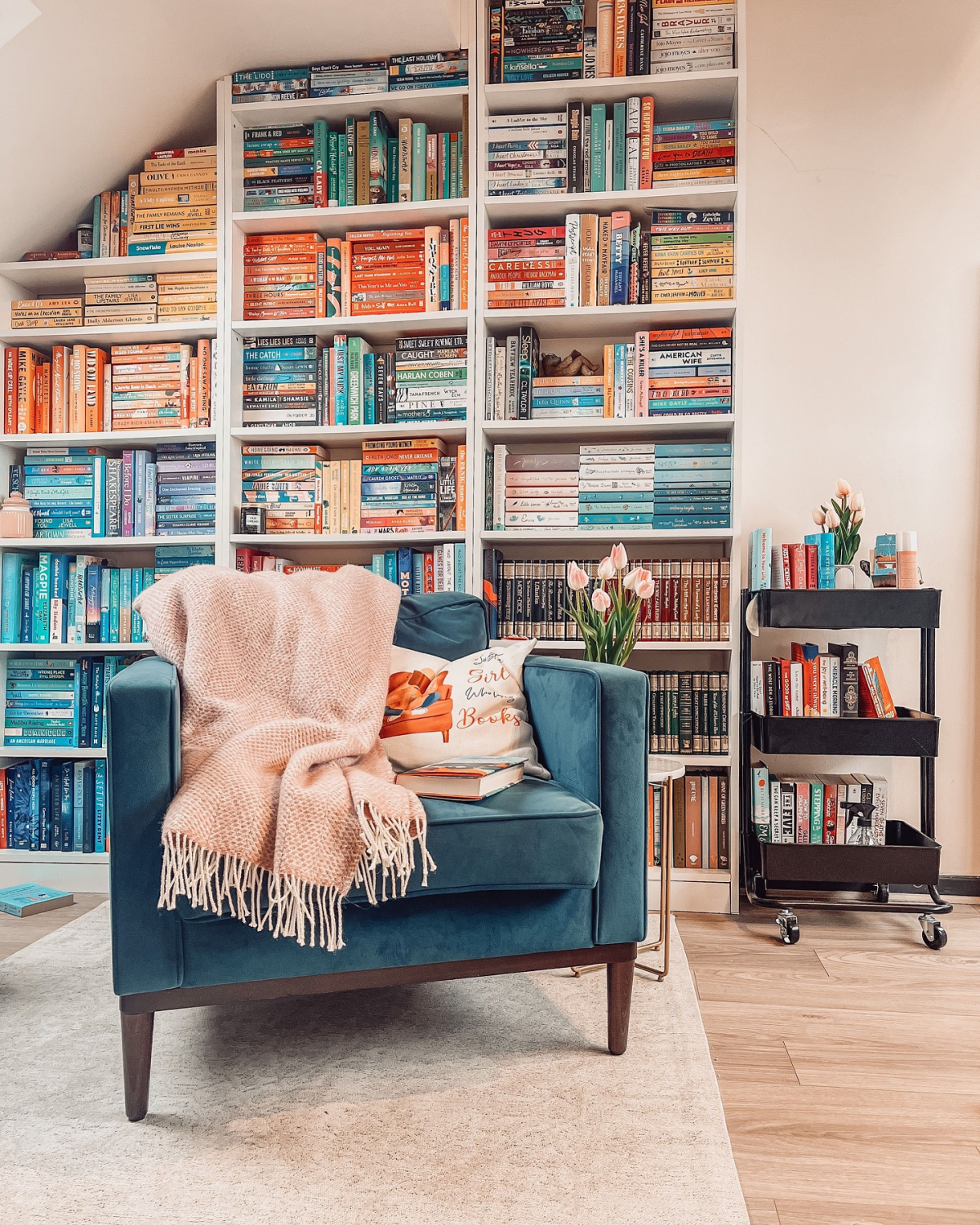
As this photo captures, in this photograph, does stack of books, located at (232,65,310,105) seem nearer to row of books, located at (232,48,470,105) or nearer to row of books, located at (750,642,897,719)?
row of books, located at (232,48,470,105)

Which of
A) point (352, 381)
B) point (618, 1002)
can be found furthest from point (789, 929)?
point (352, 381)

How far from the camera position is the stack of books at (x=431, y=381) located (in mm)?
2705

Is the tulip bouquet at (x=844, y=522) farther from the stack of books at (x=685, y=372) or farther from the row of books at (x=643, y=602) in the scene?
the stack of books at (x=685, y=372)

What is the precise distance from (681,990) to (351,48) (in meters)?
2.75

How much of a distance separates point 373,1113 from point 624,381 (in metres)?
2.01

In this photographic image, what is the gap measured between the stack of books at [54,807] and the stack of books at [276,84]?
2.13m

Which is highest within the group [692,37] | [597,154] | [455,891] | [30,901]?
[692,37]

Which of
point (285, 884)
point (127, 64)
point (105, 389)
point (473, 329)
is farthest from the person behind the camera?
point (105, 389)

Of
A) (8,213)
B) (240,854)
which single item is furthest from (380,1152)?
(8,213)

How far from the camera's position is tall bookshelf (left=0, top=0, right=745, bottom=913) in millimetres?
2588

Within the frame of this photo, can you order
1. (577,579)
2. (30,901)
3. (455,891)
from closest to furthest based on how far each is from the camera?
(455,891), (30,901), (577,579)

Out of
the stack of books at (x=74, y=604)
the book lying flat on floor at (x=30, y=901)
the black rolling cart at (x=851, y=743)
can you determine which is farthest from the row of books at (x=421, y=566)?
the book lying flat on floor at (x=30, y=901)

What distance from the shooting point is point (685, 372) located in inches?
103

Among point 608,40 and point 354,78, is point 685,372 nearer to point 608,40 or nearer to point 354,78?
point 608,40
